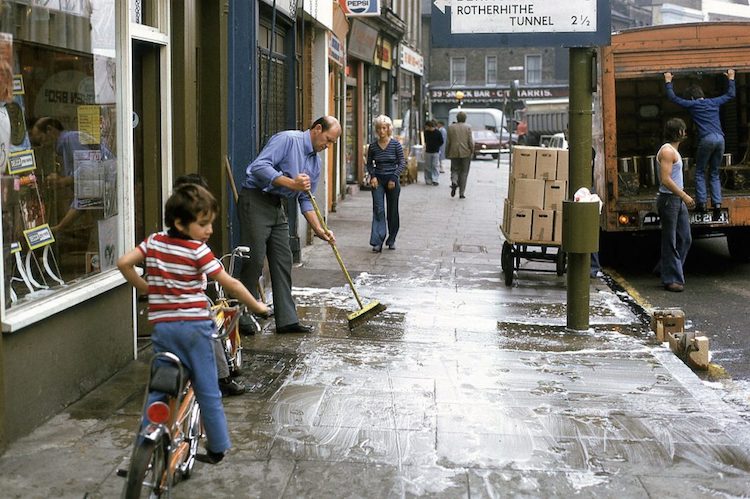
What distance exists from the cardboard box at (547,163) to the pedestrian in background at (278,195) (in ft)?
11.7

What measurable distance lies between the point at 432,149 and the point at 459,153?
4.36 m

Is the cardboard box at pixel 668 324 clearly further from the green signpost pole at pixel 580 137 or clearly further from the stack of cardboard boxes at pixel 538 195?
the stack of cardboard boxes at pixel 538 195

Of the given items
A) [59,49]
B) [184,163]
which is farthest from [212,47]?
[59,49]

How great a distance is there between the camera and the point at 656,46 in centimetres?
1300

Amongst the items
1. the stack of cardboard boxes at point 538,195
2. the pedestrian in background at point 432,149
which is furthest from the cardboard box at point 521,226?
the pedestrian in background at point 432,149

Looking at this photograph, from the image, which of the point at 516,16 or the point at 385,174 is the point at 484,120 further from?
the point at 516,16

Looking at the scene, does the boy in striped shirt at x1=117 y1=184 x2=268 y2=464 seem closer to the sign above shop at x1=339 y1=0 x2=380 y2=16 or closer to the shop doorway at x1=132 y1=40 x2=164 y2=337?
the shop doorway at x1=132 y1=40 x2=164 y2=337

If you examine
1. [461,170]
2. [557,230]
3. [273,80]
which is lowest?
[557,230]

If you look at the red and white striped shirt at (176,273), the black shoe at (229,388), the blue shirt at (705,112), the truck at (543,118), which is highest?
the truck at (543,118)

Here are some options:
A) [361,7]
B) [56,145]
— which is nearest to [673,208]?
[56,145]

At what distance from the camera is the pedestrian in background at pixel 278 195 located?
855cm

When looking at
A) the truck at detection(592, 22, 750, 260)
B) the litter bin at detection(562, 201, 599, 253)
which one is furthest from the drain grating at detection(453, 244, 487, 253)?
the litter bin at detection(562, 201, 599, 253)

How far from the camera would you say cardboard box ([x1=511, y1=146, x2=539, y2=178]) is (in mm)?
11730

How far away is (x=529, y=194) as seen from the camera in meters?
11.8
